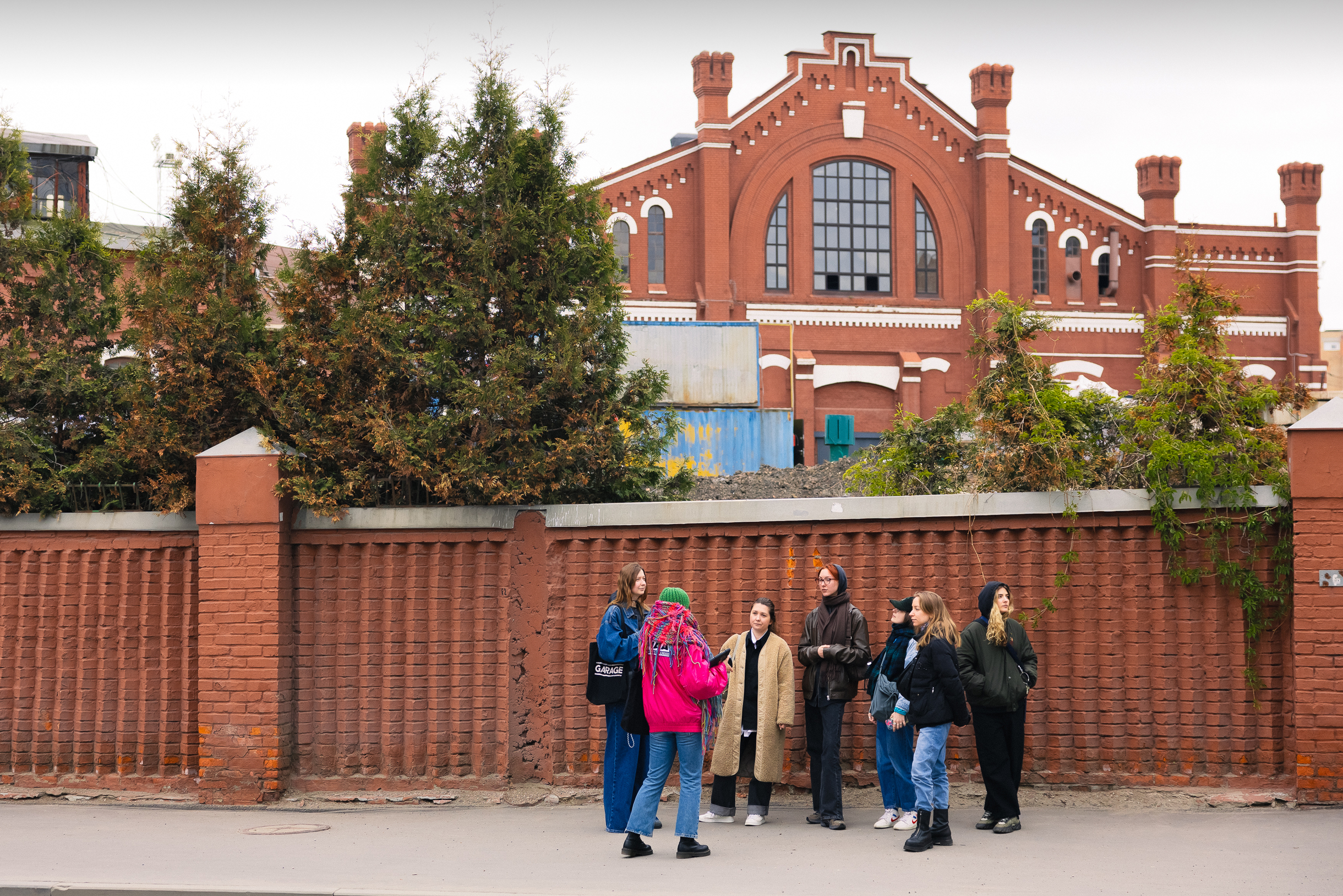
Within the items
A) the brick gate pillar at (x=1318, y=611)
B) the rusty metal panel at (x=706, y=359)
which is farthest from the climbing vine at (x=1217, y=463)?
the rusty metal panel at (x=706, y=359)

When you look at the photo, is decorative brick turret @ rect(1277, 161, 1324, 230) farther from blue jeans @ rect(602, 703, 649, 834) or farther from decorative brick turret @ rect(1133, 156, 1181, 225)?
blue jeans @ rect(602, 703, 649, 834)

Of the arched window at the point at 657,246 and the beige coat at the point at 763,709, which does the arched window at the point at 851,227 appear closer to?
the arched window at the point at 657,246

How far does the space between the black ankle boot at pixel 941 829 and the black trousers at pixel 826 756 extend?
758mm

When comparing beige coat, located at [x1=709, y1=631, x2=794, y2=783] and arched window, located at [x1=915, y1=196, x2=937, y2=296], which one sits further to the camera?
arched window, located at [x1=915, y1=196, x2=937, y2=296]

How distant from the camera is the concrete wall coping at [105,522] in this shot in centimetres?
942

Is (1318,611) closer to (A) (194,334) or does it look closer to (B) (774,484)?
(A) (194,334)

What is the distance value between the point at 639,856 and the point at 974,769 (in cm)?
292

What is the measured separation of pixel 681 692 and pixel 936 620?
1.67 m

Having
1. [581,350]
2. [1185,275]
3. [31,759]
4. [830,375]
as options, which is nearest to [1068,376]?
[830,375]

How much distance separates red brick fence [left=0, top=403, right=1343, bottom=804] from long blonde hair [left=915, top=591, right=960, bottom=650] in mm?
1482

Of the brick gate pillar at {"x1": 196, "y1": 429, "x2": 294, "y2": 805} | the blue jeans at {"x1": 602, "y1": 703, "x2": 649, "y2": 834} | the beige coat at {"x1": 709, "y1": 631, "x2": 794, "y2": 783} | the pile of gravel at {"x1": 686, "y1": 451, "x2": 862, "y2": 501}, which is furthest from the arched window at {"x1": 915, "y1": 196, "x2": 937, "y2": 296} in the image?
the blue jeans at {"x1": 602, "y1": 703, "x2": 649, "y2": 834}

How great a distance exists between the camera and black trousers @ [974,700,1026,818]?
25.3 ft

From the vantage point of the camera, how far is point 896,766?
7.90 meters

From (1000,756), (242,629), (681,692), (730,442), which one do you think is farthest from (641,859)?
(730,442)
